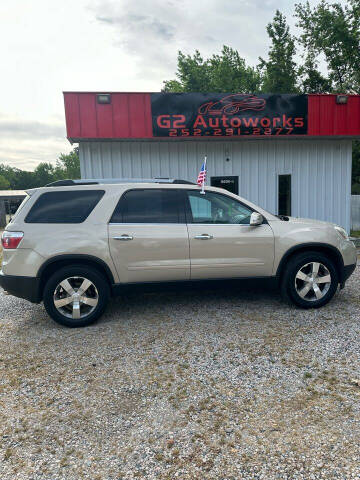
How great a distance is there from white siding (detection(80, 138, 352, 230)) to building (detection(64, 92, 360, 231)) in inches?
1.2

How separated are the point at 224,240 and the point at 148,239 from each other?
3.47ft

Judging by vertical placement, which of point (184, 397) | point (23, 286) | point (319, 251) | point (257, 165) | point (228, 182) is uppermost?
point (257, 165)

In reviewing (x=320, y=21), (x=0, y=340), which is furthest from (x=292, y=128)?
(x=320, y=21)

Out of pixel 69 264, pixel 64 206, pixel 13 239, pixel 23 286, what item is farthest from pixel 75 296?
pixel 64 206

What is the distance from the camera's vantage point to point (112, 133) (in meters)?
8.58

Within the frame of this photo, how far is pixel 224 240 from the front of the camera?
14.5 ft

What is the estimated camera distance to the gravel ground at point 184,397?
207 cm

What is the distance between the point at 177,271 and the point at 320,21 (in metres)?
31.9

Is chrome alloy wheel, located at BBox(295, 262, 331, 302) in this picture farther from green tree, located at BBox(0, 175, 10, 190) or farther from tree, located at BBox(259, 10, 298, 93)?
green tree, located at BBox(0, 175, 10, 190)

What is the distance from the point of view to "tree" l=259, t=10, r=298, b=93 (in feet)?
94.1

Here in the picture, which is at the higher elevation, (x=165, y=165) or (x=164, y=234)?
(x=165, y=165)

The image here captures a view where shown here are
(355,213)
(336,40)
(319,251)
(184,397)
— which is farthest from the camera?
(336,40)

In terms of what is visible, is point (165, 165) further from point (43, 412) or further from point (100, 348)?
point (43, 412)

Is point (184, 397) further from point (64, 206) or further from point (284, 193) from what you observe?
point (284, 193)
